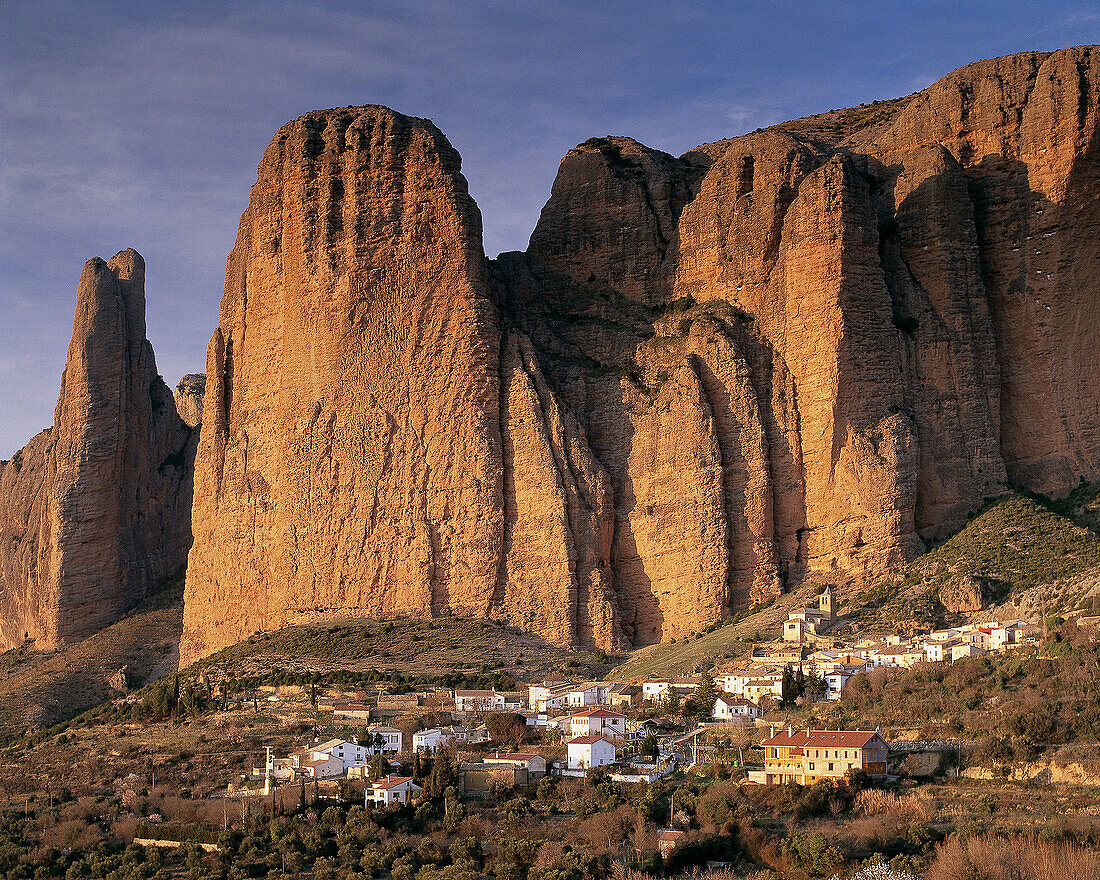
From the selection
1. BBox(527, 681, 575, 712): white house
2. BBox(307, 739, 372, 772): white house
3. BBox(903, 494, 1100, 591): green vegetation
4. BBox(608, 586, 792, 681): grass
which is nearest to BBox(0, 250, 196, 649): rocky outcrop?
BBox(608, 586, 792, 681): grass

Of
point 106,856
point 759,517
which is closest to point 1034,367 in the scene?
point 759,517

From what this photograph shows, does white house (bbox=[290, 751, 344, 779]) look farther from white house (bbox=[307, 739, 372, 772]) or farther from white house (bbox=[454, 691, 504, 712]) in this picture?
white house (bbox=[454, 691, 504, 712])

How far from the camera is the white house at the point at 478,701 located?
1978 inches

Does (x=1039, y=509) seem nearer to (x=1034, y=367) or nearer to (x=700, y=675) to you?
(x=1034, y=367)

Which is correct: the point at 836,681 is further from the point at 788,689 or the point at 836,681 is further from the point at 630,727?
the point at 630,727

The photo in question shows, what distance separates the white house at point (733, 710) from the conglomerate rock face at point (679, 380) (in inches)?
487

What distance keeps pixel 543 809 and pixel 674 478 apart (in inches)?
1004

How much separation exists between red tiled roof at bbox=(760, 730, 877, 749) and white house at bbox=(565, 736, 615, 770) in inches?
171

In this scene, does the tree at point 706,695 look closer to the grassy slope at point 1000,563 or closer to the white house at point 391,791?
the grassy slope at point 1000,563

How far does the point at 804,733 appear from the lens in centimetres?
3884

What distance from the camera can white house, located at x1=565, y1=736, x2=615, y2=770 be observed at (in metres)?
40.7

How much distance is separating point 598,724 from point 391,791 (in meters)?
7.83

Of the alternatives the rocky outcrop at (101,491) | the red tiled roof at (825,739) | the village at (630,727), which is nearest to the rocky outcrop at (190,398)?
the rocky outcrop at (101,491)

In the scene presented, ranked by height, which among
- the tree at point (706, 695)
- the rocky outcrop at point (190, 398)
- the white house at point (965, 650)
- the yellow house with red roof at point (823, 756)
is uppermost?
the rocky outcrop at point (190, 398)
